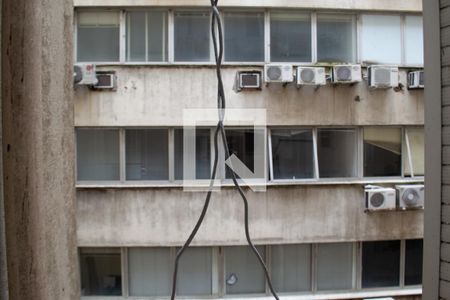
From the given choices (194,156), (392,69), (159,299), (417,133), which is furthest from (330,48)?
(159,299)

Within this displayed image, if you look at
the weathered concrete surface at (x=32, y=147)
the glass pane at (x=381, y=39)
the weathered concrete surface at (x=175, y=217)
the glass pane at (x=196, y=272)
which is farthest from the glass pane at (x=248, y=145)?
the weathered concrete surface at (x=32, y=147)

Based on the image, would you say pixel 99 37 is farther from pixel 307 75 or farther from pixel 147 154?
pixel 307 75

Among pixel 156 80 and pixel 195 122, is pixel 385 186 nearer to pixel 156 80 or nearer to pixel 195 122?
pixel 195 122

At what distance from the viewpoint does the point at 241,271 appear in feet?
10.1

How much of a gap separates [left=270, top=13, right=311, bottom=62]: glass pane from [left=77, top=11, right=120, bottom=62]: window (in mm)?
1310

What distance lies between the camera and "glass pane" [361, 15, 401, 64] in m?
3.09

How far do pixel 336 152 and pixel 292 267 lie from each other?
3.48ft

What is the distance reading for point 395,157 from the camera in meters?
3.21

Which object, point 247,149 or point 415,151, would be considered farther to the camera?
point 415,151

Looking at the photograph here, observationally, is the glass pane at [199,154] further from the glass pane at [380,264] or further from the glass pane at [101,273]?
the glass pane at [380,264]

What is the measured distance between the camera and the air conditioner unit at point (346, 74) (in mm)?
2939

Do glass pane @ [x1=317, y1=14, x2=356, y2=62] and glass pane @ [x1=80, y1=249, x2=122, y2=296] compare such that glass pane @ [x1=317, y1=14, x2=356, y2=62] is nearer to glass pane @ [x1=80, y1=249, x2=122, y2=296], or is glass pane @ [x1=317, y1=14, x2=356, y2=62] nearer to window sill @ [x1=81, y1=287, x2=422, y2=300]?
window sill @ [x1=81, y1=287, x2=422, y2=300]

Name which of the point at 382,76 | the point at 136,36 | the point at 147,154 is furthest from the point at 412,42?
the point at 147,154

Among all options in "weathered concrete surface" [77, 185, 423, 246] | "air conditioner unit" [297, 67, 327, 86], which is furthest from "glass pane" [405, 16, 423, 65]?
"weathered concrete surface" [77, 185, 423, 246]
